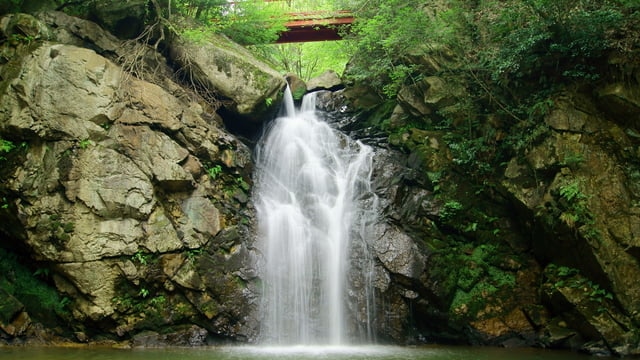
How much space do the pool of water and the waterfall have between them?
808mm

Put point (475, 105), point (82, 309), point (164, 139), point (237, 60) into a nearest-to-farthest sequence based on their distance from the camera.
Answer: point (82, 309), point (164, 139), point (475, 105), point (237, 60)

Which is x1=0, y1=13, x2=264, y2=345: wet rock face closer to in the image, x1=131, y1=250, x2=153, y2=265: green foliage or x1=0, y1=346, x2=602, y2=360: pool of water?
x1=131, y1=250, x2=153, y2=265: green foliage

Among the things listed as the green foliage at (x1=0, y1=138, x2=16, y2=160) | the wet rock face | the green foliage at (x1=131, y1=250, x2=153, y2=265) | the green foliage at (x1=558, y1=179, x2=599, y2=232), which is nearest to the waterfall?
the wet rock face

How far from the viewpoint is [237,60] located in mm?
12789

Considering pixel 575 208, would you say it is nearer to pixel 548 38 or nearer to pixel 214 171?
pixel 548 38

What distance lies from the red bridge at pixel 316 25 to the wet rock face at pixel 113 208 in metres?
7.97

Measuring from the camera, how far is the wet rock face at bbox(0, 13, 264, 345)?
940 centimetres

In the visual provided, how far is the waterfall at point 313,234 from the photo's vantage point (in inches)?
395

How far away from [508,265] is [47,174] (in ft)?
33.6

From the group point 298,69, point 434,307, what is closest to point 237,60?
point 434,307

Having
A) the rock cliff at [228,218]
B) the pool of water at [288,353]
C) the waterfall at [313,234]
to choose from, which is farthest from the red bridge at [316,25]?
the pool of water at [288,353]

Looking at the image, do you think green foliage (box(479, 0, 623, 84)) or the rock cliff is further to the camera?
green foliage (box(479, 0, 623, 84))

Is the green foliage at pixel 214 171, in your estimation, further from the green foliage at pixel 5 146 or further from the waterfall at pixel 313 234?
the green foliage at pixel 5 146

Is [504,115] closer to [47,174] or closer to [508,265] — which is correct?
[508,265]
